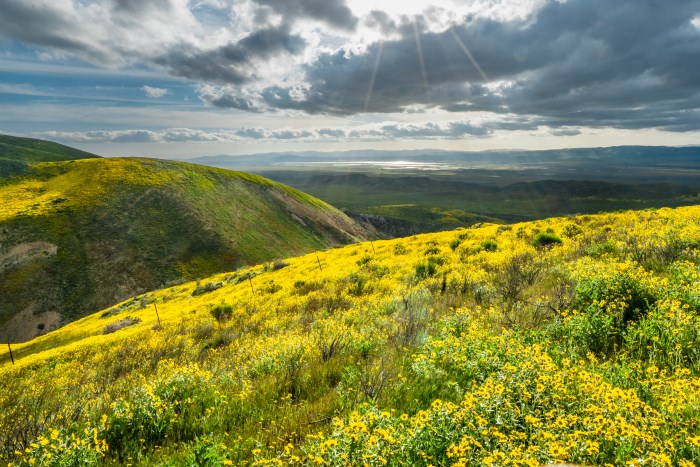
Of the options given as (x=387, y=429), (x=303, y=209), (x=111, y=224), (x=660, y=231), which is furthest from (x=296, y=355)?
(x=303, y=209)

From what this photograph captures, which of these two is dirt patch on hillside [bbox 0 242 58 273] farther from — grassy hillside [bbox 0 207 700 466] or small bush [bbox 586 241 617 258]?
small bush [bbox 586 241 617 258]

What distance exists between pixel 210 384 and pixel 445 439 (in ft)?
15.4

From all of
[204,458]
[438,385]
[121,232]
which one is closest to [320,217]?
[121,232]

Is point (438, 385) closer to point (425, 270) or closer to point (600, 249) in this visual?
point (425, 270)

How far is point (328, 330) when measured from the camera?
A: 9148mm

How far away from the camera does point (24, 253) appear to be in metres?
55.3

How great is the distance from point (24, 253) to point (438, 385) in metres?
72.8

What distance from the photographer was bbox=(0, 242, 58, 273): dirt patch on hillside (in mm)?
53562

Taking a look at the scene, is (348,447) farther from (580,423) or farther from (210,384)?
(210,384)

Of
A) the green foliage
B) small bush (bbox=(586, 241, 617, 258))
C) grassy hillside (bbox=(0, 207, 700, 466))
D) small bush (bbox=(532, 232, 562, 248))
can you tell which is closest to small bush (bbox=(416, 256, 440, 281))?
grassy hillside (bbox=(0, 207, 700, 466))

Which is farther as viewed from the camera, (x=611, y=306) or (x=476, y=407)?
(x=611, y=306)

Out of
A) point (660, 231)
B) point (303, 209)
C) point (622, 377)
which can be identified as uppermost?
point (660, 231)

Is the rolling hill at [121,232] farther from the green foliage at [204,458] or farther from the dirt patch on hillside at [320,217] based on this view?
the green foliage at [204,458]

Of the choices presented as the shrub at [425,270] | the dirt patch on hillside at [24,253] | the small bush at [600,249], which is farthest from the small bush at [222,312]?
the dirt patch on hillside at [24,253]
